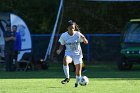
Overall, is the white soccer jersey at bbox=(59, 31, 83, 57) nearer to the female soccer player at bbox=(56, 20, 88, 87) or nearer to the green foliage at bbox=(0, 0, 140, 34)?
the female soccer player at bbox=(56, 20, 88, 87)

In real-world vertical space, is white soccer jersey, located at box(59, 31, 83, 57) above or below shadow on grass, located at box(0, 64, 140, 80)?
above

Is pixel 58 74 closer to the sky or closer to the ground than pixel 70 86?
closer to the ground

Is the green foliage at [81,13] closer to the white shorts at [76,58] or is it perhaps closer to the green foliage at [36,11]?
the green foliage at [36,11]

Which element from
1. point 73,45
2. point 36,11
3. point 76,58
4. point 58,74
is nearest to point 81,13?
point 36,11

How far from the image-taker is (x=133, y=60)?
2966cm

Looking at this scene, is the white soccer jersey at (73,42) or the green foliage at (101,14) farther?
the green foliage at (101,14)

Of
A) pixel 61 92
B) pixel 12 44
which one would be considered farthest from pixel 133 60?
pixel 61 92

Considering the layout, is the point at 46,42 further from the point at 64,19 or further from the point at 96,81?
the point at 96,81

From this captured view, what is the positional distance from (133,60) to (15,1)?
14066mm

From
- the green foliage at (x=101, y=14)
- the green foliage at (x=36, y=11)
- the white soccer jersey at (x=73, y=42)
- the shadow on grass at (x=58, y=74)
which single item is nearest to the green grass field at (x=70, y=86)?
the shadow on grass at (x=58, y=74)

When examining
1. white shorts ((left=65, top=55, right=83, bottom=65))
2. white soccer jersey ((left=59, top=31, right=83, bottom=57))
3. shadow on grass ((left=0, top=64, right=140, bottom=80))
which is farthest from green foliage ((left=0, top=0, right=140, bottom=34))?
white shorts ((left=65, top=55, right=83, bottom=65))

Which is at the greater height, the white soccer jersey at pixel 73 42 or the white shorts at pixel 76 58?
the white soccer jersey at pixel 73 42

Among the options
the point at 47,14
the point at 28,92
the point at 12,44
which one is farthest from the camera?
the point at 47,14

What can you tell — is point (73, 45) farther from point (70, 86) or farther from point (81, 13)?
point (81, 13)
